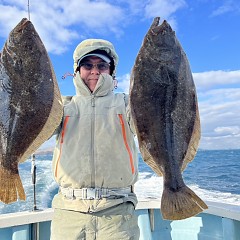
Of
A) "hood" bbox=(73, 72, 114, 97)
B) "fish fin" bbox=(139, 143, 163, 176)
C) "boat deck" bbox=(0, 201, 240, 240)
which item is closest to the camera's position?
"fish fin" bbox=(139, 143, 163, 176)

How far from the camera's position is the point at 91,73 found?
126 inches

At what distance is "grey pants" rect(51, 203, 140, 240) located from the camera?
9.26 ft

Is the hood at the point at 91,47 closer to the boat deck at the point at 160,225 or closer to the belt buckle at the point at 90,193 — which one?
the belt buckle at the point at 90,193

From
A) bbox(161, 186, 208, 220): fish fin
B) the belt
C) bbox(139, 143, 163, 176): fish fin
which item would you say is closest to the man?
the belt

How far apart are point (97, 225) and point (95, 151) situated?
2.21 ft

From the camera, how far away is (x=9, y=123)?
8.06 feet

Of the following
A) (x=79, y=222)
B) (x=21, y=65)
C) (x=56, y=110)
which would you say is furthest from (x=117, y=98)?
(x=79, y=222)

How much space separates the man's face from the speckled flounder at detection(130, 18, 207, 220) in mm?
816

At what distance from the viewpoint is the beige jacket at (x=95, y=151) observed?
9.44ft

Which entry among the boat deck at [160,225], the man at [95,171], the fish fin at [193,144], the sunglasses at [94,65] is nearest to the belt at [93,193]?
the man at [95,171]

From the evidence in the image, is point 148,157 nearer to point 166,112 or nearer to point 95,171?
point 166,112

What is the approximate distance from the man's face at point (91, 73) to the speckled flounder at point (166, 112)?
0.82 meters

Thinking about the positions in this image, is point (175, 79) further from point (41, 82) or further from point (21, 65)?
point (21, 65)

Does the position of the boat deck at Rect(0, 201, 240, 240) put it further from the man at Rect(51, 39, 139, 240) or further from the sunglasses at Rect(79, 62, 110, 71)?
the sunglasses at Rect(79, 62, 110, 71)
